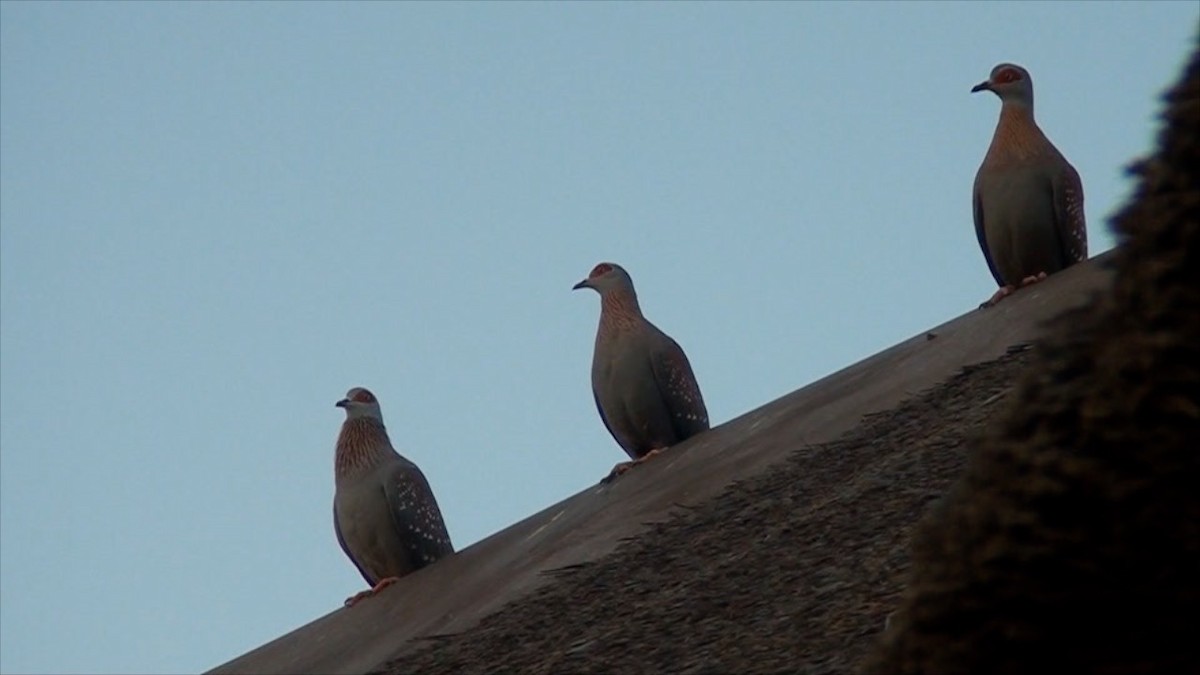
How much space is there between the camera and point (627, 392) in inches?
422

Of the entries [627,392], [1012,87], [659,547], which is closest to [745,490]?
[659,547]

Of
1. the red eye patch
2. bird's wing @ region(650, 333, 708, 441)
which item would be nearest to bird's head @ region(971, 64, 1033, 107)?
the red eye patch

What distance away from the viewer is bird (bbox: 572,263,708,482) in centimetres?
1071

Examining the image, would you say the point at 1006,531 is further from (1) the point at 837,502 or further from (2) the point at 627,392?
(2) the point at 627,392

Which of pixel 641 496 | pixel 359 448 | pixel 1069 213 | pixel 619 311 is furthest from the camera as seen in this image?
pixel 619 311

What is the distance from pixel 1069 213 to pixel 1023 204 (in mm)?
216

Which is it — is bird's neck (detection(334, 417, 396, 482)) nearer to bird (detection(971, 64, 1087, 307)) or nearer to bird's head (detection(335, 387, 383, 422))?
bird's head (detection(335, 387, 383, 422))

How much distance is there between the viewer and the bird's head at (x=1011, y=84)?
10.4m

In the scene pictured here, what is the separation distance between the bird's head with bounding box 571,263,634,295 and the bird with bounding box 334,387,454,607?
1395 mm

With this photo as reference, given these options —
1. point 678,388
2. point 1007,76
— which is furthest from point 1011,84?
point 678,388

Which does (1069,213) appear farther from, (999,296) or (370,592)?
(370,592)

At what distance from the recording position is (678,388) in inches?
422

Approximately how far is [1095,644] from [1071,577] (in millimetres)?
116

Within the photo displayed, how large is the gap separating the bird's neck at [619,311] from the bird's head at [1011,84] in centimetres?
211
